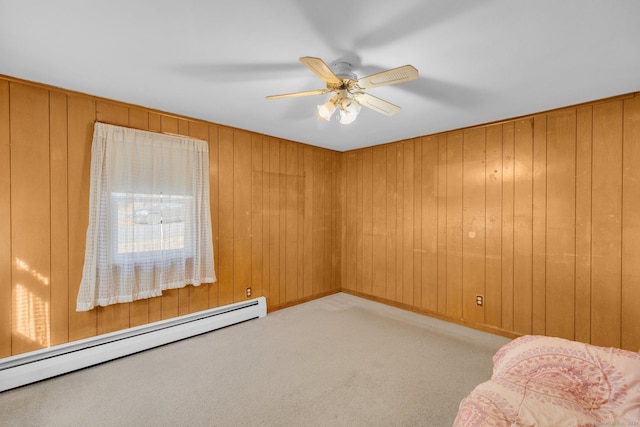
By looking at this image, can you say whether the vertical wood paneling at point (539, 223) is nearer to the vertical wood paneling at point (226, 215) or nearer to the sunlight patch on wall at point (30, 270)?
the vertical wood paneling at point (226, 215)

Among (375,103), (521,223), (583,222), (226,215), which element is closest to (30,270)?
(226,215)

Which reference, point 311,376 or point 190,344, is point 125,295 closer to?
point 190,344

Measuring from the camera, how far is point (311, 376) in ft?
8.00

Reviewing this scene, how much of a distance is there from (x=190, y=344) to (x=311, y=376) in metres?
1.38

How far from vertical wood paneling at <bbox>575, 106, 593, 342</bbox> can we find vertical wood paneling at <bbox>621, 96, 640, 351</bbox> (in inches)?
9.0

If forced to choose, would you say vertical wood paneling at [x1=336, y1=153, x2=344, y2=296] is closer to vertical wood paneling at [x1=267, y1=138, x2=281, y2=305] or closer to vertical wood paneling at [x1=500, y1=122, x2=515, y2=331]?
vertical wood paneling at [x1=267, y1=138, x2=281, y2=305]

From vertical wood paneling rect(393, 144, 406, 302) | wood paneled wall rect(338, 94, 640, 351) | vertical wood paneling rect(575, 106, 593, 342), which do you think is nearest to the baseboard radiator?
vertical wood paneling rect(393, 144, 406, 302)

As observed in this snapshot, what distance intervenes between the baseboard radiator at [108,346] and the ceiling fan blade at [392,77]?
9.50 feet

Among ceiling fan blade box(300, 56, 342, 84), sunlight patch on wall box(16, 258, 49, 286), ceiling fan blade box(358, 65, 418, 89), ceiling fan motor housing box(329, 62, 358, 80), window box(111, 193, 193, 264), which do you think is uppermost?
ceiling fan motor housing box(329, 62, 358, 80)

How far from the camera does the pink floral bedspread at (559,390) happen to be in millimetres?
1176

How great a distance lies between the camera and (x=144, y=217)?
2877 mm

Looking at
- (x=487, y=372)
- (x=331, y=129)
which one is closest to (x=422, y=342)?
(x=487, y=372)

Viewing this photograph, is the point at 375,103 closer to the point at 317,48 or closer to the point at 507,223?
the point at 317,48

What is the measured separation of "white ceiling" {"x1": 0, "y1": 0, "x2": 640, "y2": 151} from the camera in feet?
4.98
